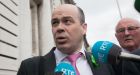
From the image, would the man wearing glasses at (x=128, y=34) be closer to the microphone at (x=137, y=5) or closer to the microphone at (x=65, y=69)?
the microphone at (x=65, y=69)

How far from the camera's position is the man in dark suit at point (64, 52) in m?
2.11

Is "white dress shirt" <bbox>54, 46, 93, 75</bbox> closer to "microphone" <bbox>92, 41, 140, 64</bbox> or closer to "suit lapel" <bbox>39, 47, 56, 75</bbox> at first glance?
"suit lapel" <bbox>39, 47, 56, 75</bbox>

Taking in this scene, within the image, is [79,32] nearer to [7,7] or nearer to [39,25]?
[7,7]

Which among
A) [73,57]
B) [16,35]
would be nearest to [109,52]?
[73,57]

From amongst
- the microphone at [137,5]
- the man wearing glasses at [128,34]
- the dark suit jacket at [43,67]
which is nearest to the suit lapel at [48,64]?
the dark suit jacket at [43,67]

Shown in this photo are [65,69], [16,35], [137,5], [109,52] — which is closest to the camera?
[137,5]

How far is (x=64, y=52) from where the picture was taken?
2.23 meters

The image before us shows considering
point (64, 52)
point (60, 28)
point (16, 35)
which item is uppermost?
point (16, 35)

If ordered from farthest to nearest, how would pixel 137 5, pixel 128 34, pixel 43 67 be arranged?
pixel 128 34, pixel 43 67, pixel 137 5

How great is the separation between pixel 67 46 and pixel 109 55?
70 centimetres

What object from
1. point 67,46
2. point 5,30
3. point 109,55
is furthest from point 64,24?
point 5,30

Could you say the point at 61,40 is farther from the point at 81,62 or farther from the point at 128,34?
the point at 128,34

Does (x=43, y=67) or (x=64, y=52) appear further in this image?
(x=64, y=52)

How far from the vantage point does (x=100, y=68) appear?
2156mm
